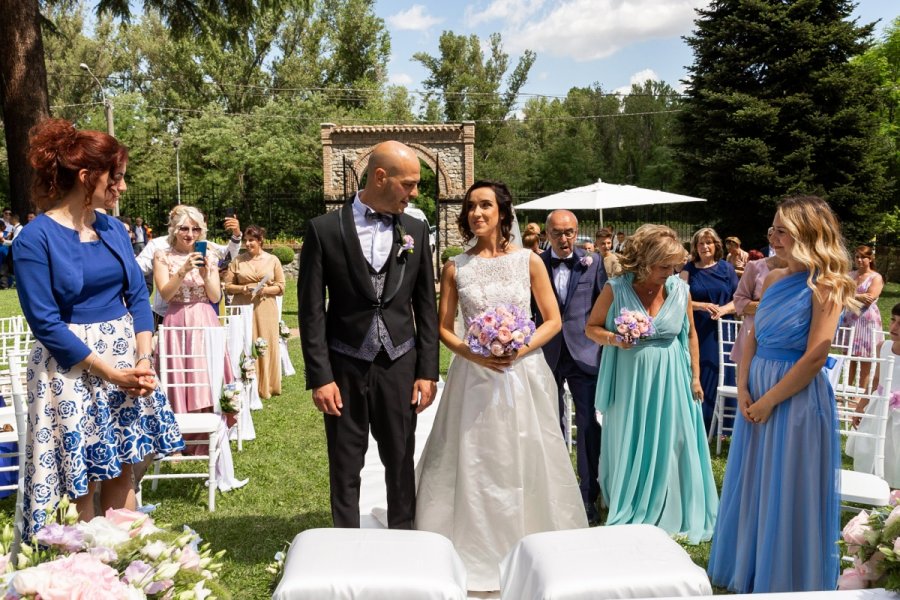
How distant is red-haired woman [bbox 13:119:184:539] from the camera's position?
3367 millimetres

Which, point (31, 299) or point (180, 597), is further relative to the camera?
point (31, 299)

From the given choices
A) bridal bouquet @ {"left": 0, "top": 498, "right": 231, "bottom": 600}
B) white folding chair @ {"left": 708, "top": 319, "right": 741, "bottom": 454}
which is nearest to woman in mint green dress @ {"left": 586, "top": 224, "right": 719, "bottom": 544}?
white folding chair @ {"left": 708, "top": 319, "right": 741, "bottom": 454}

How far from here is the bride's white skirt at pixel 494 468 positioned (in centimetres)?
445

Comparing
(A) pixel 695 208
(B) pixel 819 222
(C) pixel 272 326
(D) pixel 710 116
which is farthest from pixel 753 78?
(B) pixel 819 222

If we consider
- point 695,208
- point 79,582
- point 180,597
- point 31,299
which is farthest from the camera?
point 695,208

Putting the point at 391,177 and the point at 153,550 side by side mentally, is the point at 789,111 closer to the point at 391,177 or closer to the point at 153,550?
the point at 391,177

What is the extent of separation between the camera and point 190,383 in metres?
6.22

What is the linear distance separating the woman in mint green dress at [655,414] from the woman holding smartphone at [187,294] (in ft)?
10.1

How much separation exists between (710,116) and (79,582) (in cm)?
2812

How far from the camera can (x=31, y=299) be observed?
3.34 meters

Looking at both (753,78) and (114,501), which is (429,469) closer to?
(114,501)

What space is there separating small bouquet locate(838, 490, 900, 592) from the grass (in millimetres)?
2545

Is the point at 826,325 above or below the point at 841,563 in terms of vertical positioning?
above

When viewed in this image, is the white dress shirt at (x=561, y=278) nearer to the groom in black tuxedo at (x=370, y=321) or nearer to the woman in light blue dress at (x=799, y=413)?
the groom in black tuxedo at (x=370, y=321)
